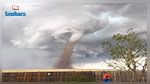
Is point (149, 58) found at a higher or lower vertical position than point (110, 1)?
lower

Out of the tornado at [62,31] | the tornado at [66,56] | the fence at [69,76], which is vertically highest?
the tornado at [62,31]

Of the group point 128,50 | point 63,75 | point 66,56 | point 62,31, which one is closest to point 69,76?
point 63,75

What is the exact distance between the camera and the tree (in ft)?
29.3

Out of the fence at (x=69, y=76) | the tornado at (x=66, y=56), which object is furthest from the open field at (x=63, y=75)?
the tornado at (x=66, y=56)

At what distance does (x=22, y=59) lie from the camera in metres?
8.92

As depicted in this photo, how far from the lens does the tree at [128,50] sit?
893 cm

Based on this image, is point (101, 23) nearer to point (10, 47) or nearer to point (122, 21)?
point (122, 21)

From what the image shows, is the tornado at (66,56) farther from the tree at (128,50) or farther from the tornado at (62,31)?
the tree at (128,50)

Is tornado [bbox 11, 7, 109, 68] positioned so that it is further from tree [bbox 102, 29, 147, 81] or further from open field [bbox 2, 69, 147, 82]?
tree [bbox 102, 29, 147, 81]

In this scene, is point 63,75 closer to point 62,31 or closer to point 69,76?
point 69,76

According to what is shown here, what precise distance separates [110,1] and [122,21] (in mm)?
625

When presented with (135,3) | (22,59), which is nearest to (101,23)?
(135,3)

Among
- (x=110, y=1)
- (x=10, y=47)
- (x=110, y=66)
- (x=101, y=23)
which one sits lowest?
(x=110, y=66)

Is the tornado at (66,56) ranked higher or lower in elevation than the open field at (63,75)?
higher
